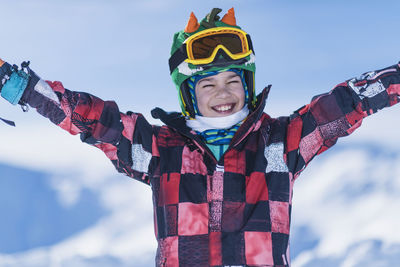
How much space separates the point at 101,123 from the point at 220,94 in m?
0.75

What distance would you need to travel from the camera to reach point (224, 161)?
2676 millimetres

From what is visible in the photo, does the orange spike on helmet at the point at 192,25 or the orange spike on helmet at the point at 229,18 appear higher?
the orange spike on helmet at the point at 229,18

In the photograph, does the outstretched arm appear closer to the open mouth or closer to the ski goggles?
the open mouth

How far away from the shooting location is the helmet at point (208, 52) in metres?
2.98

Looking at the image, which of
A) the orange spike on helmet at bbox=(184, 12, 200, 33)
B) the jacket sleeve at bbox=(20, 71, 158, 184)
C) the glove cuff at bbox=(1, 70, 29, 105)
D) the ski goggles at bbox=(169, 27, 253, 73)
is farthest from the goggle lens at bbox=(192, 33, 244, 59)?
the glove cuff at bbox=(1, 70, 29, 105)

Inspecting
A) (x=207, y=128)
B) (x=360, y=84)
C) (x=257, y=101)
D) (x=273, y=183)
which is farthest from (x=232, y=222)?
(x=360, y=84)

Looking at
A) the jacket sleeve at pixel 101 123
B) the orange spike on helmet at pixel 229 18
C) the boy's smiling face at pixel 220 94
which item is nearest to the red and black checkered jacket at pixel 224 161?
the jacket sleeve at pixel 101 123

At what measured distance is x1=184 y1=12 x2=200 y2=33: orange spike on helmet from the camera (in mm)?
3137

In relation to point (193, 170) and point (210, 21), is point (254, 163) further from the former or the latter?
point (210, 21)

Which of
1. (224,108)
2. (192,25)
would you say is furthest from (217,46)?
(224,108)

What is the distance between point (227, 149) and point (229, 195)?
0.27 meters

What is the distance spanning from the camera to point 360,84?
2.60m

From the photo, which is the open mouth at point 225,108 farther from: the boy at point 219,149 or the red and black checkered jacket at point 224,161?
the red and black checkered jacket at point 224,161

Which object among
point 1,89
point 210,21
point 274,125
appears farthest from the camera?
point 210,21
